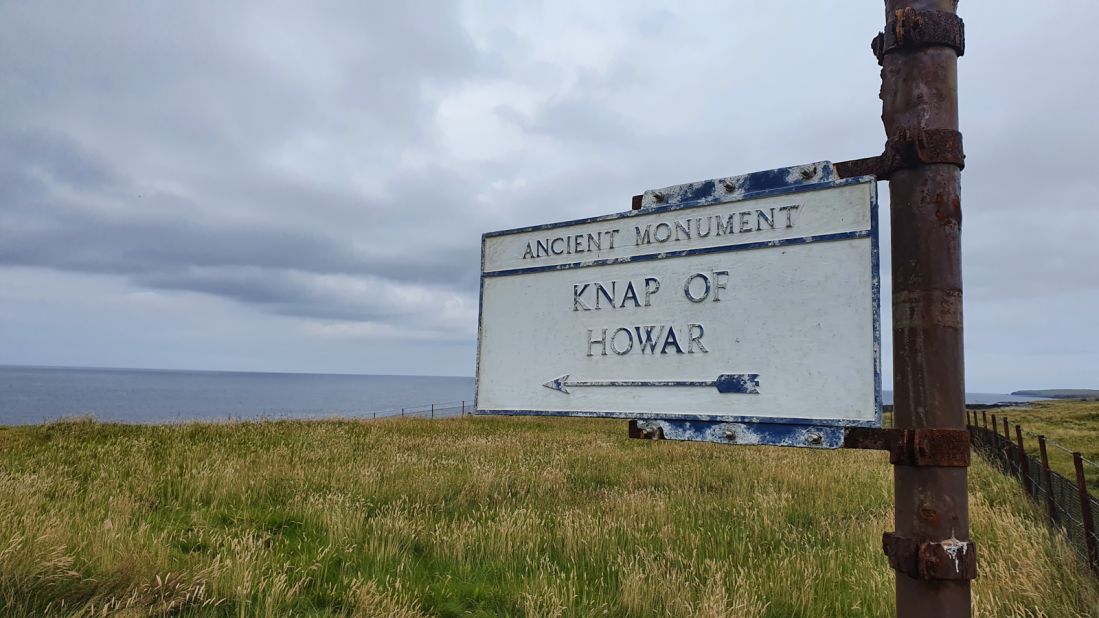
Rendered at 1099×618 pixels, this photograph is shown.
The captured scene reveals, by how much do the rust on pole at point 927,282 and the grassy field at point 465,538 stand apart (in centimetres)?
246

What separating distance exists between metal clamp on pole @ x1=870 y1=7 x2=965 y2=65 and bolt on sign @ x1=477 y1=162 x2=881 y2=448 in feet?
1.72

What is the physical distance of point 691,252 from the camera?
302 cm

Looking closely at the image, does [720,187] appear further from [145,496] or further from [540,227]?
[145,496]

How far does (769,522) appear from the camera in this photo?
8.15 metres

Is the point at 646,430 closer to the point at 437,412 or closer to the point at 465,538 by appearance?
the point at 465,538

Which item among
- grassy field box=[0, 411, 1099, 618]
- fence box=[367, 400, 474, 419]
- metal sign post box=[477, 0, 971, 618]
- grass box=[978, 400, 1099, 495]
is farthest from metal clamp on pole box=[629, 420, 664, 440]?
fence box=[367, 400, 474, 419]

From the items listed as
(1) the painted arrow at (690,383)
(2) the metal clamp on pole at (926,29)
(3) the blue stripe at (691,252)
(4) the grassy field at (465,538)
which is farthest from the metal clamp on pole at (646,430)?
(4) the grassy field at (465,538)

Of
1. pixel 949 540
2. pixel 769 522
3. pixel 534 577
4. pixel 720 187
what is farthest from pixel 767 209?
pixel 769 522

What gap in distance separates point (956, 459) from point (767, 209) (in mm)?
1158

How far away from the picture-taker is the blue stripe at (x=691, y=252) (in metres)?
2.66

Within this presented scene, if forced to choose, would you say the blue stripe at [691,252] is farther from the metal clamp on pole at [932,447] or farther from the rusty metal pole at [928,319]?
the metal clamp on pole at [932,447]

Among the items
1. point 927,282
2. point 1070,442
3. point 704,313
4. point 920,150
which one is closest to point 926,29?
point 920,150

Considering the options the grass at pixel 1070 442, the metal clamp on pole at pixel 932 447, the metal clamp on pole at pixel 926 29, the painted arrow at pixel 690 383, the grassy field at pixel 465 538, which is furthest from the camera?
the grass at pixel 1070 442

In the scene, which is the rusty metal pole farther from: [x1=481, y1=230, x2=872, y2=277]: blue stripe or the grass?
the grass
